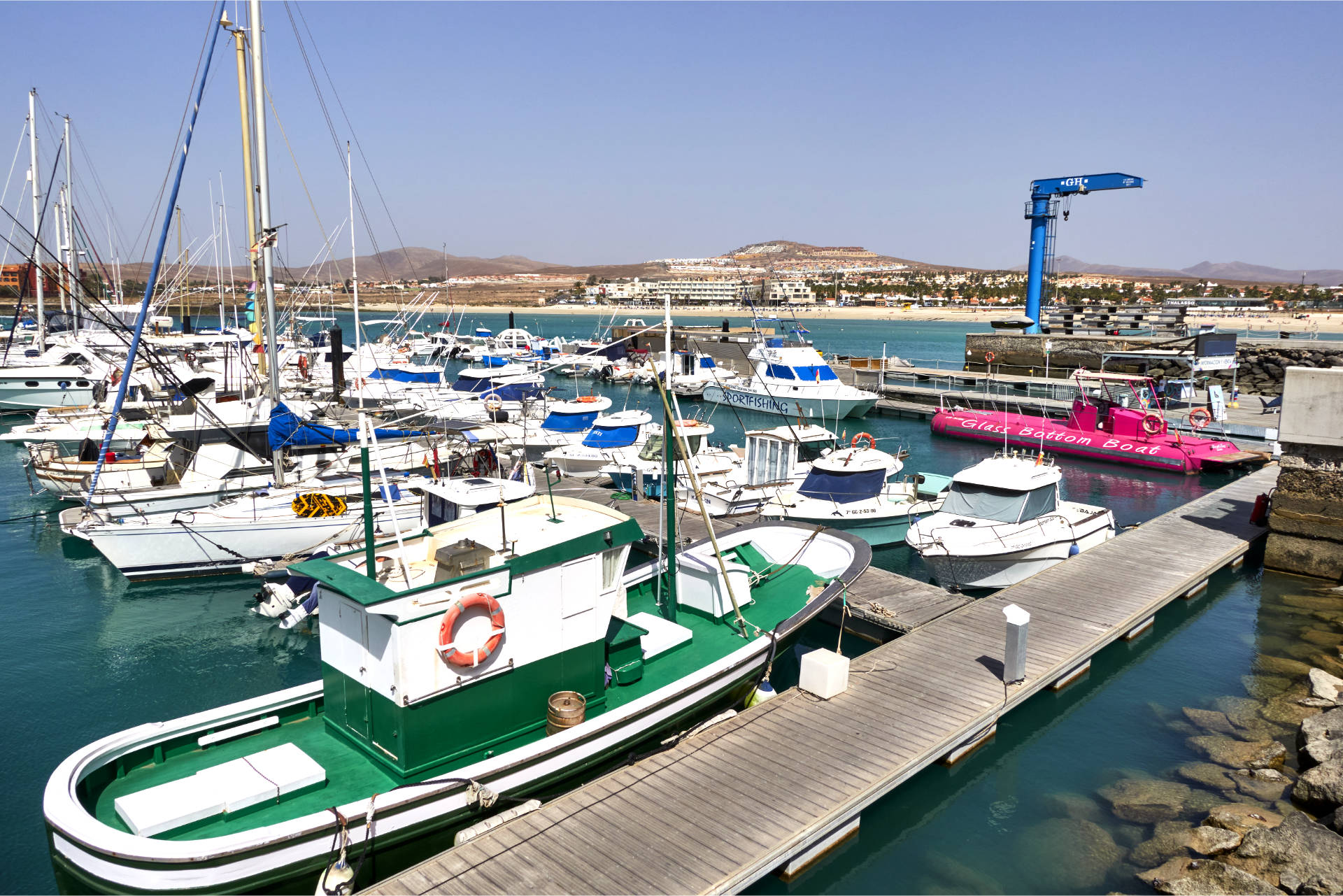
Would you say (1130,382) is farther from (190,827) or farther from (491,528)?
(190,827)

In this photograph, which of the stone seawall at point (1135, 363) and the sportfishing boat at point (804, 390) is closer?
the sportfishing boat at point (804, 390)

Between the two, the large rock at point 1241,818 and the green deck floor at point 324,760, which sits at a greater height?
the green deck floor at point 324,760

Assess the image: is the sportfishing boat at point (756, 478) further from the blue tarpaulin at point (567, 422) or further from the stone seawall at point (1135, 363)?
the stone seawall at point (1135, 363)

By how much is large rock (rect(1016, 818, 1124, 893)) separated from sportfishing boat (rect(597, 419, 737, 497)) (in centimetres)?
1390

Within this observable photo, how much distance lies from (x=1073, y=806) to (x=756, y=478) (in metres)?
13.5

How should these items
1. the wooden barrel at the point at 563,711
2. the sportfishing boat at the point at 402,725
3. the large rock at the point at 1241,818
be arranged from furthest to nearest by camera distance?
the large rock at the point at 1241,818 < the wooden barrel at the point at 563,711 < the sportfishing boat at the point at 402,725

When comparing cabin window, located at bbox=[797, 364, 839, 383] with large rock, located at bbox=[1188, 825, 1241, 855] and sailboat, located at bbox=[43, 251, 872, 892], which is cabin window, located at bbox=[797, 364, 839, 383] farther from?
large rock, located at bbox=[1188, 825, 1241, 855]

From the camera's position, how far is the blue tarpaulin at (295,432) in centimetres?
2195

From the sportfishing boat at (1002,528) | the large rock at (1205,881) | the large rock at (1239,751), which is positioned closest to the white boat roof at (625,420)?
the sportfishing boat at (1002,528)

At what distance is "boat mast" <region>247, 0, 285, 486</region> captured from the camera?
886 inches

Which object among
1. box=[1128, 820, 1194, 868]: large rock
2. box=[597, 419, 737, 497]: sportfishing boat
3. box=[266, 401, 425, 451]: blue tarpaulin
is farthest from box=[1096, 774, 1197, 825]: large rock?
box=[266, 401, 425, 451]: blue tarpaulin

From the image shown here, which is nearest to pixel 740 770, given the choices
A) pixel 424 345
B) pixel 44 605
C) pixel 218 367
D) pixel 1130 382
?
pixel 44 605

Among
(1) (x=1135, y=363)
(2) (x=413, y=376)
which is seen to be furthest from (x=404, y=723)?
(1) (x=1135, y=363)

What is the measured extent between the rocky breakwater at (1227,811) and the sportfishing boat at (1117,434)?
16.6 m
